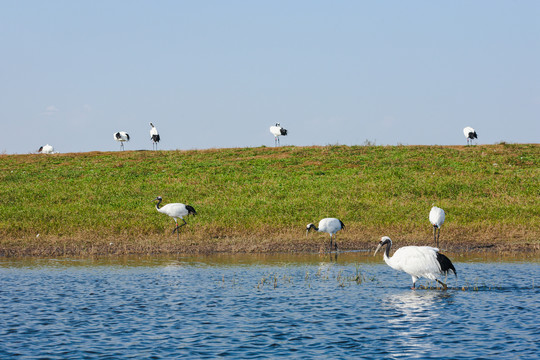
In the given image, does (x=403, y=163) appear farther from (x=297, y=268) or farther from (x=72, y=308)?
(x=72, y=308)

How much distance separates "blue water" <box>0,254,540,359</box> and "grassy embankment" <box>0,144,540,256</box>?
534 centimetres

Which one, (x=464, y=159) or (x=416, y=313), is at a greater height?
(x=464, y=159)

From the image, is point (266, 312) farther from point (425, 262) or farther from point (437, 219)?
point (437, 219)

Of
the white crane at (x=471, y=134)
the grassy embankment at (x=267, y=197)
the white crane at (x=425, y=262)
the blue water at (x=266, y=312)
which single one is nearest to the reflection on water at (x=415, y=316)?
the blue water at (x=266, y=312)

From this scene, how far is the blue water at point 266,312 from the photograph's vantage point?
35.3ft

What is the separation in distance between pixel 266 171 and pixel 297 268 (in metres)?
23.7

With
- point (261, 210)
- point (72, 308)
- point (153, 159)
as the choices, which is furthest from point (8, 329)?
point (153, 159)

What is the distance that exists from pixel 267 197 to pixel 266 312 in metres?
21.8

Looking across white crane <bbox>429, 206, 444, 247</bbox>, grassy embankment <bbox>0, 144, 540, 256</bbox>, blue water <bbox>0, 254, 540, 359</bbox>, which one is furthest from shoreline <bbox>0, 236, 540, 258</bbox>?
blue water <bbox>0, 254, 540, 359</bbox>

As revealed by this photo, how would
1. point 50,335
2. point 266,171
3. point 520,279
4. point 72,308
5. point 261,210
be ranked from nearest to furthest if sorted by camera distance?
point 50,335 → point 72,308 → point 520,279 → point 261,210 → point 266,171

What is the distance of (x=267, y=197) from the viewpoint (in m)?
35.2

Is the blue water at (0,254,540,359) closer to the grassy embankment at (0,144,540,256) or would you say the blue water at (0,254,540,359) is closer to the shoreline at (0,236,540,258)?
the shoreline at (0,236,540,258)

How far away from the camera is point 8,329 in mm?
12172

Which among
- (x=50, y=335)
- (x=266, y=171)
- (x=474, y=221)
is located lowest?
(x=50, y=335)
